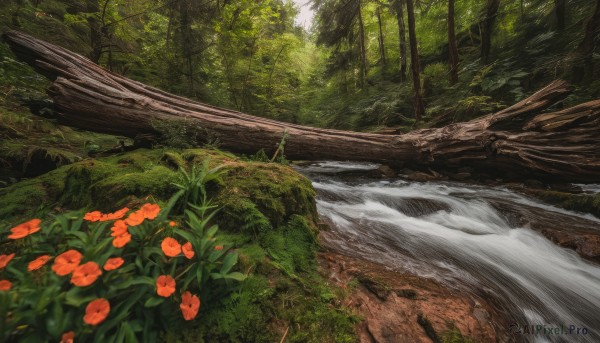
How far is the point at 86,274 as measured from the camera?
3.37ft

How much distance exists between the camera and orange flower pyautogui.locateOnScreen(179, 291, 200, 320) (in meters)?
1.12

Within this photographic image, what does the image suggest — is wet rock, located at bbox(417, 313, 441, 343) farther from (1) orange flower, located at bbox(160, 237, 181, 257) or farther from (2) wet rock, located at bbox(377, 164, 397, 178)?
(2) wet rock, located at bbox(377, 164, 397, 178)

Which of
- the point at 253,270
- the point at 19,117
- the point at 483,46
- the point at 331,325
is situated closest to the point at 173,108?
the point at 19,117

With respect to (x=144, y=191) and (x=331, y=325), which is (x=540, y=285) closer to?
(x=331, y=325)

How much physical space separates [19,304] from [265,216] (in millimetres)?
1332

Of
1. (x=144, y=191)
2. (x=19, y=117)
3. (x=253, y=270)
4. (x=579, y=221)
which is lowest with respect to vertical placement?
(x=579, y=221)

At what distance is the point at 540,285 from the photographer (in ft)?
7.89

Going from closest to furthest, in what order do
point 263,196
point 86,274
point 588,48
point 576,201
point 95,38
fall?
1. point 86,274
2. point 263,196
3. point 576,201
4. point 588,48
5. point 95,38

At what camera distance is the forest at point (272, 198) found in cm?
125

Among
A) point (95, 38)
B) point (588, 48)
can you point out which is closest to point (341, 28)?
point (588, 48)

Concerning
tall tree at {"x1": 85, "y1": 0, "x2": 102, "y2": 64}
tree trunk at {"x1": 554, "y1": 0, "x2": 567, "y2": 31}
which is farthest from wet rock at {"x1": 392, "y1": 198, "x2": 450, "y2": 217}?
tall tree at {"x1": 85, "y1": 0, "x2": 102, "y2": 64}

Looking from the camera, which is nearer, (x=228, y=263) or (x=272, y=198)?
(x=228, y=263)

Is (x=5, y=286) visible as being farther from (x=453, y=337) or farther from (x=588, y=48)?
(x=588, y=48)

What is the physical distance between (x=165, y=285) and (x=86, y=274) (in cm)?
29
